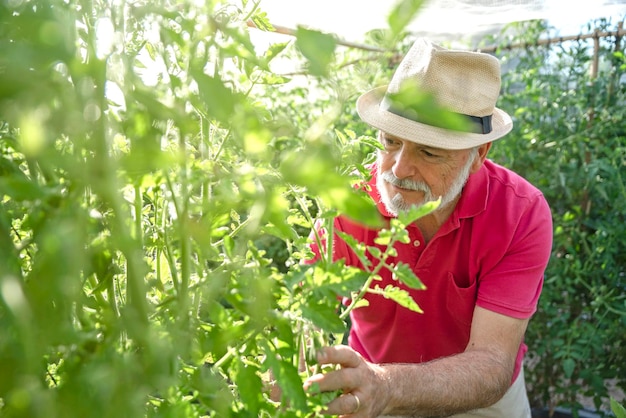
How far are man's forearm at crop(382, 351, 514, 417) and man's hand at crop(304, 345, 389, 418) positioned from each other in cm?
8

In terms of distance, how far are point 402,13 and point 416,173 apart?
5.01ft

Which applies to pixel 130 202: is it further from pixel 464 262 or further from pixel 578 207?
pixel 578 207

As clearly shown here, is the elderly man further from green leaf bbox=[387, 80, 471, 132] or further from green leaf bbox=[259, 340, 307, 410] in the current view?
green leaf bbox=[387, 80, 471, 132]

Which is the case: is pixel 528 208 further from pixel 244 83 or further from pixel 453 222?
pixel 244 83

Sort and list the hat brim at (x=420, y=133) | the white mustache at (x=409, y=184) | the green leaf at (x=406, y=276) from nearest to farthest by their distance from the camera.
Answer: the green leaf at (x=406, y=276) < the hat brim at (x=420, y=133) < the white mustache at (x=409, y=184)

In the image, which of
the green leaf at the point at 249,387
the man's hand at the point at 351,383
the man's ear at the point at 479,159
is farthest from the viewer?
the man's ear at the point at 479,159

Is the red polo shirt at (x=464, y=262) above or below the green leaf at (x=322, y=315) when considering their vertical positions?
below

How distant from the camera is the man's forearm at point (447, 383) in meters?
1.32

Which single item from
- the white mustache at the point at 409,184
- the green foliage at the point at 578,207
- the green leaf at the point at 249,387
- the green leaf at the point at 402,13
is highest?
the green leaf at the point at 402,13

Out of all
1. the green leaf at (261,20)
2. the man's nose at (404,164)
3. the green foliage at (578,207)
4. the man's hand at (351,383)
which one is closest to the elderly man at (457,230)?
the man's nose at (404,164)

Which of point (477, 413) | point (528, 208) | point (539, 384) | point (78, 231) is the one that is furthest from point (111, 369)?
point (539, 384)

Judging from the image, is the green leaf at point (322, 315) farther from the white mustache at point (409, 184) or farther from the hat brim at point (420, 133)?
the white mustache at point (409, 184)

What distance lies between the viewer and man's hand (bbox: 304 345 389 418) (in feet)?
3.20

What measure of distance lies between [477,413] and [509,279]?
547 millimetres
